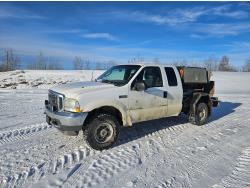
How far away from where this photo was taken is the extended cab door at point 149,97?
6.67 m

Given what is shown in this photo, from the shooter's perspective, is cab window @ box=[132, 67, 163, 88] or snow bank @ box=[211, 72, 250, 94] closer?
cab window @ box=[132, 67, 163, 88]

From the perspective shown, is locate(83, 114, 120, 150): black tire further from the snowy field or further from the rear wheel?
the rear wheel

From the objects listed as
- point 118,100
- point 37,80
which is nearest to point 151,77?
point 118,100

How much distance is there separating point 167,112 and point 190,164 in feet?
8.09

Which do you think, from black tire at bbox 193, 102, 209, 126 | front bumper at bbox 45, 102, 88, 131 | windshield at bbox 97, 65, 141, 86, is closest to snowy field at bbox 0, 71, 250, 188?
black tire at bbox 193, 102, 209, 126

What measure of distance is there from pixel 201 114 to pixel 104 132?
426 centimetres

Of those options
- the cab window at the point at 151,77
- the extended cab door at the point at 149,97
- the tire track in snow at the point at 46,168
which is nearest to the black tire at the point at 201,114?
the extended cab door at the point at 149,97

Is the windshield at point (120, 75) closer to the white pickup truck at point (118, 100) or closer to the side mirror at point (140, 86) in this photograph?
the white pickup truck at point (118, 100)

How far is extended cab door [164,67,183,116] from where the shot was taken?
7.68 meters

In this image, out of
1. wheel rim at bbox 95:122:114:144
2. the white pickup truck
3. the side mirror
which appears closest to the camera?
the white pickup truck

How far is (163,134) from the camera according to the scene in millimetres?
7547

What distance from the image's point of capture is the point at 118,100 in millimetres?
6297

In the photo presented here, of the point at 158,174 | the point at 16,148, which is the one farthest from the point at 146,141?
the point at 16,148

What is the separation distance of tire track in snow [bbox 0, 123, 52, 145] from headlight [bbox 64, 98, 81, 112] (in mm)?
1973
